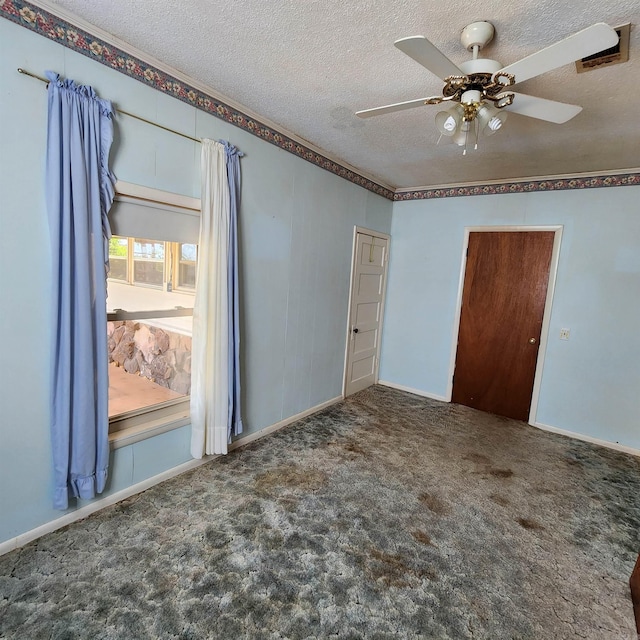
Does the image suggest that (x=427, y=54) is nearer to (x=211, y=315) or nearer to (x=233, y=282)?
(x=233, y=282)

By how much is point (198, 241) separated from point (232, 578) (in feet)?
6.59

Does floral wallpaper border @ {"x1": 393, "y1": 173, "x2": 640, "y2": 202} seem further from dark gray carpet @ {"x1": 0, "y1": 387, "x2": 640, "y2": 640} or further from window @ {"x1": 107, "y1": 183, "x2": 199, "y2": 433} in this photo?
window @ {"x1": 107, "y1": 183, "x2": 199, "y2": 433}

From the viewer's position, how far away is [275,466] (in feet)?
9.15

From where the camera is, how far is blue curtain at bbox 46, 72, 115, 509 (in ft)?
5.77

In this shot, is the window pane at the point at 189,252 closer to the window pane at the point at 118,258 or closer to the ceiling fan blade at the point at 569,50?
the window pane at the point at 118,258

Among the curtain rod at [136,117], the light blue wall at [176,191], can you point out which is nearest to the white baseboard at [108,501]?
the light blue wall at [176,191]

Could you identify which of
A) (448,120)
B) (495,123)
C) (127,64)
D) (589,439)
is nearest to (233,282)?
(127,64)

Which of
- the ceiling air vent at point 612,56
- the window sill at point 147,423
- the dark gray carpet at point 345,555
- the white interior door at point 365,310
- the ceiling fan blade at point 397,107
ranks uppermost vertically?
the ceiling air vent at point 612,56

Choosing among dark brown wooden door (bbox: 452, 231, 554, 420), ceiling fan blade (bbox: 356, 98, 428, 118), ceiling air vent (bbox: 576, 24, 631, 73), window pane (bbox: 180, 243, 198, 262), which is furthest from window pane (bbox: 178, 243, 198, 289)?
dark brown wooden door (bbox: 452, 231, 554, 420)

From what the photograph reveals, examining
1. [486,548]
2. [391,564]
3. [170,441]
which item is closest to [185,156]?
[170,441]

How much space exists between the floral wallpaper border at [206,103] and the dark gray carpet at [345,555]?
2579 millimetres

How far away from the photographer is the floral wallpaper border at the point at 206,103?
167 centimetres

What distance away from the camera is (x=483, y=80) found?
1.64m

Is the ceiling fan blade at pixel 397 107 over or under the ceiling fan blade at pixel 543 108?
under
